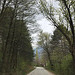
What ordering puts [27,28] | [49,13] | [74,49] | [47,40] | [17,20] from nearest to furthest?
1. [74,49]
2. [49,13]
3. [17,20]
4. [27,28]
5. [47,40]

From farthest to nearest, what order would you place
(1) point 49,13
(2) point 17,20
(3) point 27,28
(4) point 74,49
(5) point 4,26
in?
1. (3) point 27,28
2. (2) point 17,20
3. (5) point 4,26
4. (1) point 49,13
5. (4) point 74,49

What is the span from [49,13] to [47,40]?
31.0 meters

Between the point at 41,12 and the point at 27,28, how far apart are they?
4.37m

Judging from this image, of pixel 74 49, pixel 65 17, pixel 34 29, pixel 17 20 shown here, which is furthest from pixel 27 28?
pixel 74 49

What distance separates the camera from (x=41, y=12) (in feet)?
41.4

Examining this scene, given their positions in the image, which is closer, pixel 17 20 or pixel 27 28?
pixel 17 20

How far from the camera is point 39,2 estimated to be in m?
12.2

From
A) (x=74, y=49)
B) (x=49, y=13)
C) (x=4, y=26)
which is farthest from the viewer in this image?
(x=4, y=26)

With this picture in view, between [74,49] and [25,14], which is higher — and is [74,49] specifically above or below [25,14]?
below

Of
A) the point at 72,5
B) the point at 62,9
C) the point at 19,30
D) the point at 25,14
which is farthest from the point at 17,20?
the point at 72,5

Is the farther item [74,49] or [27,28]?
[27,28]

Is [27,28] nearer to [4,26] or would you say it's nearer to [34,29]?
[34,29]

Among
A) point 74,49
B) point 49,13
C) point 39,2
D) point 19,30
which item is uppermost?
point 39,2

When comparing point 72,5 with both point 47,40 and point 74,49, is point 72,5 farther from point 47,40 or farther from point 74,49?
point 47,40
